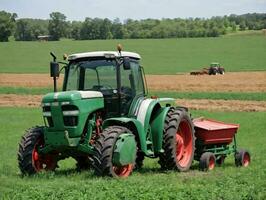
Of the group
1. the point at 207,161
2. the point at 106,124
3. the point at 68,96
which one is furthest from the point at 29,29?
the point at 68,96

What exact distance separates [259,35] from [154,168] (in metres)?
103

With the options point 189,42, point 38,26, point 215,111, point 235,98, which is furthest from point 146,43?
point 215,111

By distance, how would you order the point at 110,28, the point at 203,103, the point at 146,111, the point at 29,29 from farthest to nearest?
the point at 29,29 → the point at 110,28 → the point at 203,103 → the point at 146,111

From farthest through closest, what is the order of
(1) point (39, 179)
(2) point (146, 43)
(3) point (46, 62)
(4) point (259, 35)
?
(4) point (259, 35) < (2) point (146, 43) < (3) point (46, 62) < (1) point (39, 179)

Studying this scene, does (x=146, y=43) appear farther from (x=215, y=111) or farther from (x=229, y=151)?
(x=229, y=151)

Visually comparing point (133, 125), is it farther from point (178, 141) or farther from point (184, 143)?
point (184, 143)

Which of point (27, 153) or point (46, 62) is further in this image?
point (46, 62)

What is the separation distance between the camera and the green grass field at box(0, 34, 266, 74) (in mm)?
71375

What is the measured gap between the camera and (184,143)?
42.0 feet

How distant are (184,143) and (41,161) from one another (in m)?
3.15

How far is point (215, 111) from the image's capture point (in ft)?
92.3

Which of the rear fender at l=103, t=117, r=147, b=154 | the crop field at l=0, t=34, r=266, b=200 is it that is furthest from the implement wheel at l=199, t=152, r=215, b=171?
the rear fender at l=103, t=117, r=147, b=154

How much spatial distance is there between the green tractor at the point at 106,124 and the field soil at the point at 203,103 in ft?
54.8

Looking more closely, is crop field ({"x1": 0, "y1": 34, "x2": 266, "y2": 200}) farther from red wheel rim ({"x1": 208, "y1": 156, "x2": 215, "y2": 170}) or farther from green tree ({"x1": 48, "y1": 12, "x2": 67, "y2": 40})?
green tree ({"x1": 48, "y1": 12, "x2": 67, "y2": 40})
